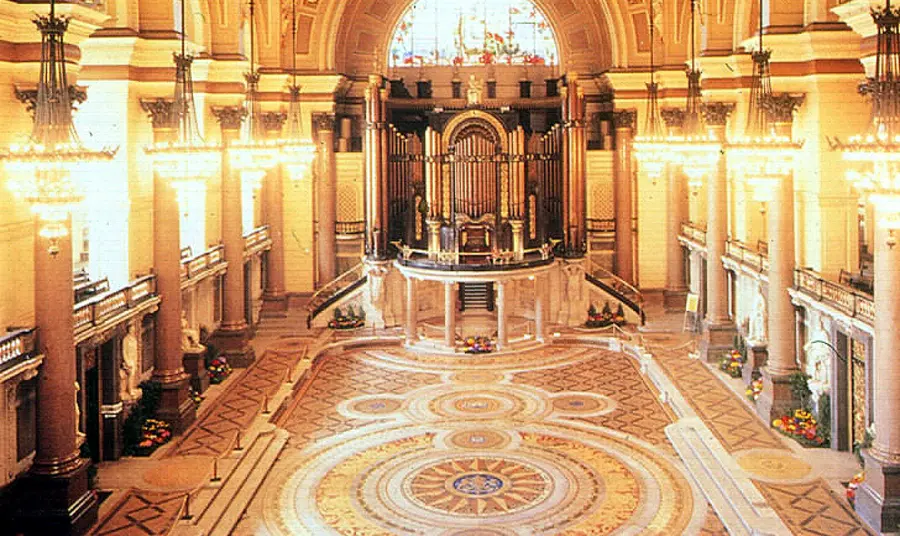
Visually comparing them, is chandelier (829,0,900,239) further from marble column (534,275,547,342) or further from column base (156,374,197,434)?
marble column (534,275,547,342)

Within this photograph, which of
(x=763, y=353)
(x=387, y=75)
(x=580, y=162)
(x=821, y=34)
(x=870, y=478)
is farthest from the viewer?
(x=387, y=75)

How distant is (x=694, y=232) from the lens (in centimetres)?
3241

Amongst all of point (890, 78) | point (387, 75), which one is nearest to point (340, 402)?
point (890, 78)

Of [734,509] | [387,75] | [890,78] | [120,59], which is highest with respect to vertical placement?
[387,75]

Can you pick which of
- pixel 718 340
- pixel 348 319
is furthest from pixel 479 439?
pixel 348 319

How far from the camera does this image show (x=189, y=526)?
1558 centimetres

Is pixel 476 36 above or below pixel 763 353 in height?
above

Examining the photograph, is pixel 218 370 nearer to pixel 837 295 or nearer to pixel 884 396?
pixel 837 295

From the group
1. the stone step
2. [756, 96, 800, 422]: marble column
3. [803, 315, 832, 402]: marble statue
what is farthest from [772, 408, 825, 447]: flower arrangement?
the stone step

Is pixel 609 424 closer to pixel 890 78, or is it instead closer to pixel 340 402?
pixel 340 402

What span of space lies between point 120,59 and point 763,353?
17341 millimetres

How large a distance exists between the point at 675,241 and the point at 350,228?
12.7 metres

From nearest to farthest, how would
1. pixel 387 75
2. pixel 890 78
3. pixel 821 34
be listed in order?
pixel 890 78, pixel 821 34, pixel 387 75

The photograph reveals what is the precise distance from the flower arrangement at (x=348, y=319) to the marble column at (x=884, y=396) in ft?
65.6
